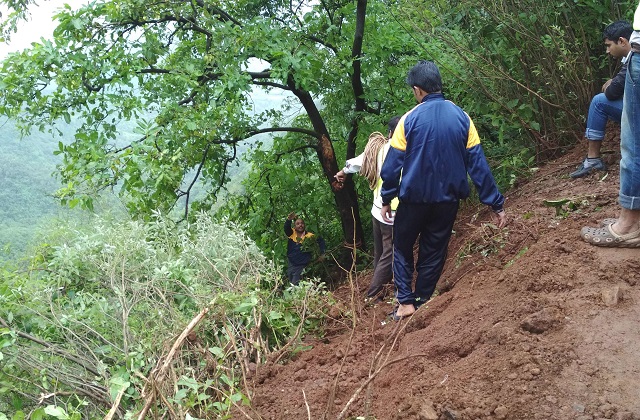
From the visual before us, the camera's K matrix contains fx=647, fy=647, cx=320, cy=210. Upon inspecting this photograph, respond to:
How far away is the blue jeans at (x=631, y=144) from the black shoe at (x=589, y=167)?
209 cm

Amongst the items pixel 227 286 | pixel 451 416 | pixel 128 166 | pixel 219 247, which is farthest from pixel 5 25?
pixel 451 416

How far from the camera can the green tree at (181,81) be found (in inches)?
304

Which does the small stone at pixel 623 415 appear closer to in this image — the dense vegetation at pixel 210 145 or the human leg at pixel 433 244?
the dense vegetation at pixel 210 145

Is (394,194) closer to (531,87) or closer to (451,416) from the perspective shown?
(451,416)

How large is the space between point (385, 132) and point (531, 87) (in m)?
2.66

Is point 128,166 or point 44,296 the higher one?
point 128,166

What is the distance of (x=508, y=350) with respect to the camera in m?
3.14

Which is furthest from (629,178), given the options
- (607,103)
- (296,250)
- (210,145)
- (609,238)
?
(210,145)

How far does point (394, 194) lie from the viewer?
4570 millimetres

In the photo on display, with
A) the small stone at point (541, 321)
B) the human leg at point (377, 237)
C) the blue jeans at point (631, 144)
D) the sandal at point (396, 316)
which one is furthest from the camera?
the human leg at point (377, 237)

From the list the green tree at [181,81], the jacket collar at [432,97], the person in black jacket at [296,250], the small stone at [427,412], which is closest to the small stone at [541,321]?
the small stone at [427,412]

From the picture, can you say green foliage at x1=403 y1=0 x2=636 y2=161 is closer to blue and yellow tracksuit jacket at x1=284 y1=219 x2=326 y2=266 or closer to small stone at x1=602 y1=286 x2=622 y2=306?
blue and yellow tracksuit jacket at x1=284 y1=219 x2=326 y2=266

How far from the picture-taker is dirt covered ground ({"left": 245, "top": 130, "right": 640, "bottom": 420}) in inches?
110

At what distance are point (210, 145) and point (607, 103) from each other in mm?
5273
